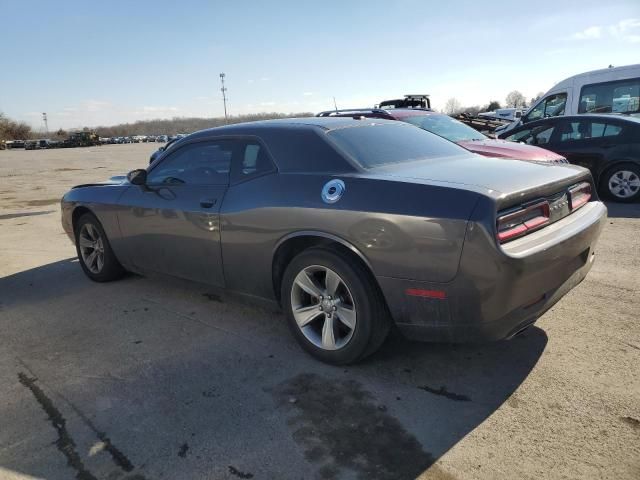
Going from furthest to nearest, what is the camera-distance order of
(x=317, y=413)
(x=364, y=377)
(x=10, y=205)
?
(x=10, y=205), (x=364, y=377), (x=317, y=413)

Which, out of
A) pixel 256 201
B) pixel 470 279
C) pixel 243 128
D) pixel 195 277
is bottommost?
pixel 195 277

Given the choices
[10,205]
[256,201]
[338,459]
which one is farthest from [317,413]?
[10,205]

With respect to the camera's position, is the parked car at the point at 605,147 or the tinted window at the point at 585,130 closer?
the parked car at the point at 605,147

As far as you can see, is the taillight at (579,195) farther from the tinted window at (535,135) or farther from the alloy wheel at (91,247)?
the tinted window at (535,135)

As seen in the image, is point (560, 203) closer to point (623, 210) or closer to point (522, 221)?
point (522, 221)

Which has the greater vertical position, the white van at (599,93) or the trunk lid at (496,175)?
the white van at (599,93)

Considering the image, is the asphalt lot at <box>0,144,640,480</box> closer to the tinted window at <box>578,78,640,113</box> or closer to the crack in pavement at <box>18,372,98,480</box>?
the crack in pavement at <box>18,372,98,480</box>

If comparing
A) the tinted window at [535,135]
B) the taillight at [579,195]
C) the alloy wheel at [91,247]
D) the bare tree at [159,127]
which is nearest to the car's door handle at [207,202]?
the alloy wheel at [91,247]

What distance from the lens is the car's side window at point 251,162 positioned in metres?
3.63

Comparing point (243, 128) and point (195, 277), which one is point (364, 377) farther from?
point (243, 128)

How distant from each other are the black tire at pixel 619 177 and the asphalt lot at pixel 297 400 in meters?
4.79

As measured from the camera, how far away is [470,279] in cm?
261

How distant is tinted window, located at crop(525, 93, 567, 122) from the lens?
12812 millimetres

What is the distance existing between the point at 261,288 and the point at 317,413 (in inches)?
44.6
